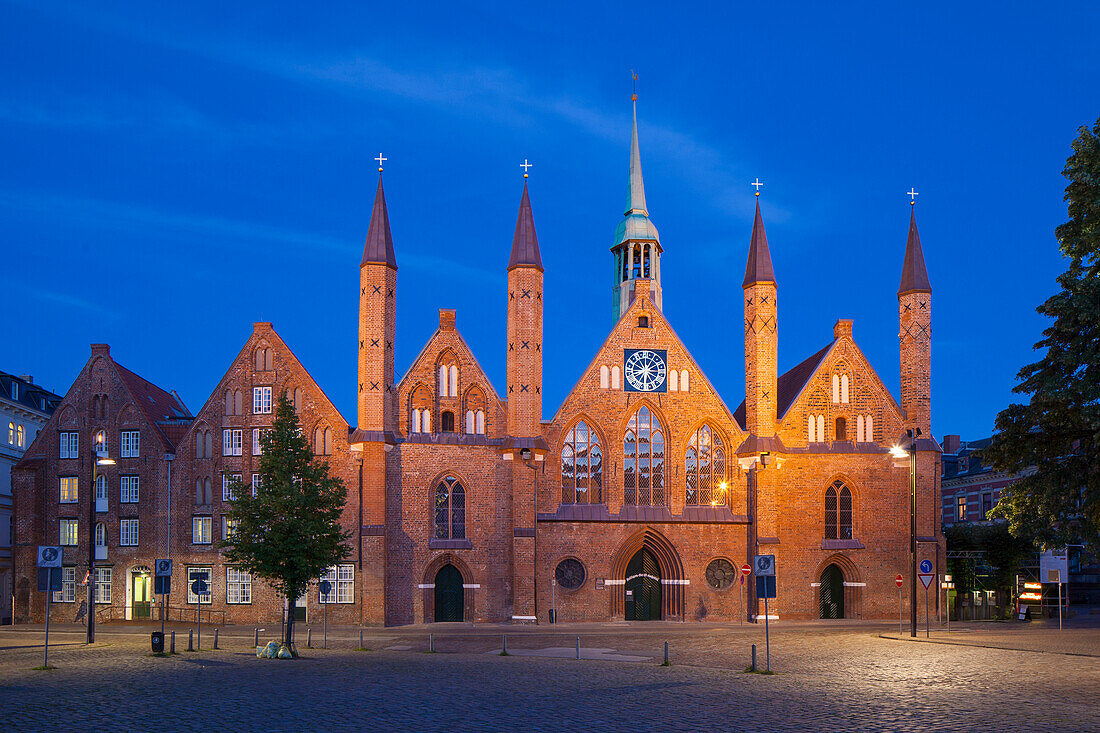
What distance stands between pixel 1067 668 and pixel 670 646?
44.1ft

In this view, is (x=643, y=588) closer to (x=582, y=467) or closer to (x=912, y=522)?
(x=582, y=467)

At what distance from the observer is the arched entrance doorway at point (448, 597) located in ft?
176

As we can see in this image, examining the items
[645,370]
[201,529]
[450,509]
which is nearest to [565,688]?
[450,509]

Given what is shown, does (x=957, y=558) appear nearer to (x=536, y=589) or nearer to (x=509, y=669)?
(x=536, y=589)

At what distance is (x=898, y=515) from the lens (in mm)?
56562

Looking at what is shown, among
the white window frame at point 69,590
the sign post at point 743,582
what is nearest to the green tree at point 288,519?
the white window frame at point 69,590

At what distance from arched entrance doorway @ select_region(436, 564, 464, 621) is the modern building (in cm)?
2404

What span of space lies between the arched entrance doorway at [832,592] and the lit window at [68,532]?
39131 millimetres

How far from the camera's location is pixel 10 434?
210 ft

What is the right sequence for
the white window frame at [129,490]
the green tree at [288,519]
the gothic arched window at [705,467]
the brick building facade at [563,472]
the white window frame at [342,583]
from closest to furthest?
the green tree at [288,519] → the white window frame at [342,583] → the brick building facade at [563,472] → the white window frame at [129,490] → the gothic arched window at [705,467]

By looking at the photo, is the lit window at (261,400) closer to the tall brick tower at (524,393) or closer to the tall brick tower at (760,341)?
the tall brick tower at (524,393)

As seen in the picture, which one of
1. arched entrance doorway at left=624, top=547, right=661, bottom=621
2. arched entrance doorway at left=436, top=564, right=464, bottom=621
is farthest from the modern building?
arched entrance doorway at left=624, top=547, right=661, bottom=621

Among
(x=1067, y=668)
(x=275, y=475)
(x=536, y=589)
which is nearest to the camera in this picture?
(x=1067, y=668)

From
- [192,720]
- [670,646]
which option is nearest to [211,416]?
[670,646]
